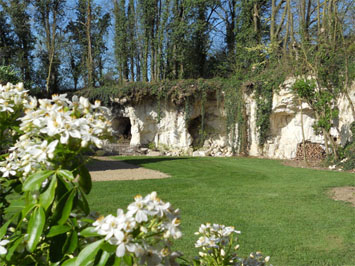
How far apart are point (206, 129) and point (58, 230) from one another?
57.2ft

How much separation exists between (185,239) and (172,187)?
3.52 m

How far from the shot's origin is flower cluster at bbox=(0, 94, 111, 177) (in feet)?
3.00

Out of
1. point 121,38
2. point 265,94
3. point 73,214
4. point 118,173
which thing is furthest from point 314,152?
point 73,214

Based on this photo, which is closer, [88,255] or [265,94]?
[88,255]

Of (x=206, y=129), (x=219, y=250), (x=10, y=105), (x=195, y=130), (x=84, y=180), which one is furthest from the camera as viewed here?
(x=195, y=130)

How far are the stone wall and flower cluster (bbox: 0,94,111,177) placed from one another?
14343 mm

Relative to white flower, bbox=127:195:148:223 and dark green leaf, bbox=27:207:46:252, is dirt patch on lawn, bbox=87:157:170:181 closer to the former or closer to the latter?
dark green leaf, bbox=27:207:46:252

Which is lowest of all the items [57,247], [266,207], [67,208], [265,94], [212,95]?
[266,207]

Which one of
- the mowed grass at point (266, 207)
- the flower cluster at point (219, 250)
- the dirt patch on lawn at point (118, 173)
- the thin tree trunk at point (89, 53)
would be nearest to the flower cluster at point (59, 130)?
the flower cluster at point (219, 250)

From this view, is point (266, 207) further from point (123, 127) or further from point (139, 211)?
point (123, 127)

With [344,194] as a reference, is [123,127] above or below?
above

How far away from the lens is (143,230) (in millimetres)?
794

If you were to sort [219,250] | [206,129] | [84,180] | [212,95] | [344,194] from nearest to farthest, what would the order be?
1. [84,180]
2. [219,250]
3. [344,194]
4. [212,95]
5. [206,129]

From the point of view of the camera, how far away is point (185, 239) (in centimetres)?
413
